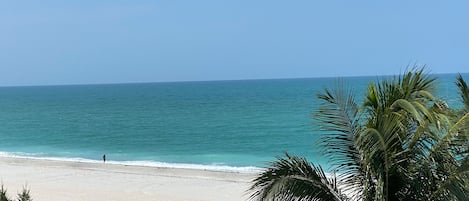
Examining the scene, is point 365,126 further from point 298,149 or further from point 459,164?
point 298,149

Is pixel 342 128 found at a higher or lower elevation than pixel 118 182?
higher

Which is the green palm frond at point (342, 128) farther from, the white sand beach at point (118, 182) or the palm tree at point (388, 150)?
the white sand beach at point (118, 182)

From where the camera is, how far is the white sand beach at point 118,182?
61.5ft

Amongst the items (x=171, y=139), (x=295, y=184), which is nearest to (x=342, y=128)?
(x=295, y=184)

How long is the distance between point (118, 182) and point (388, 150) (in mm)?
18140

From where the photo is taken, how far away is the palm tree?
5.14 meters

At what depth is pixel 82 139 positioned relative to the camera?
4959 centimetres

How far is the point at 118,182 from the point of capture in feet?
72.4

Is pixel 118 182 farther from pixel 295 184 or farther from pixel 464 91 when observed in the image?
pixel 464 91

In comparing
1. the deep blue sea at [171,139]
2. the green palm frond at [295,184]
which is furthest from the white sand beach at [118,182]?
the green palm frond at [295,184]

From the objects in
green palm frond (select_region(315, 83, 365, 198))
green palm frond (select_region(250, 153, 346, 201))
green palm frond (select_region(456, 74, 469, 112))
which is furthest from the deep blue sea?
green palm frond (select_region(250, 153, 346, 201))

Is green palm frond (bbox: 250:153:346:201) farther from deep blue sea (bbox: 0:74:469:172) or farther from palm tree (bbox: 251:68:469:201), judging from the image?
deep blue sea (bbox: 0:74:469:172)

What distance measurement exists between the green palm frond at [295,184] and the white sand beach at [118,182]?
10808 millimetres

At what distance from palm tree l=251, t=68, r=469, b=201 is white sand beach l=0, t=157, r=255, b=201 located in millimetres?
10894
